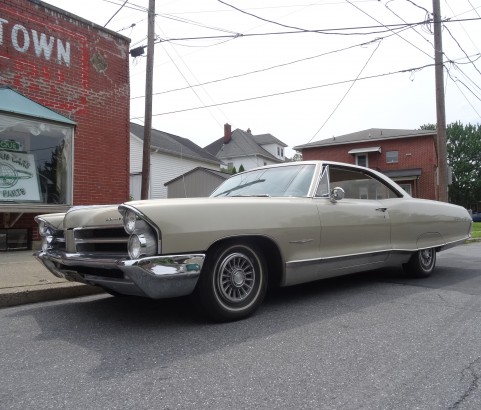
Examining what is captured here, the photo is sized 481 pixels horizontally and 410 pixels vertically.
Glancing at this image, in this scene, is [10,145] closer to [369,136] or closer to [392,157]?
[392,157]

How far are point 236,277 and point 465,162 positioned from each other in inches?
2136

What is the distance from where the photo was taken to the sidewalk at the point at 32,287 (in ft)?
14.8

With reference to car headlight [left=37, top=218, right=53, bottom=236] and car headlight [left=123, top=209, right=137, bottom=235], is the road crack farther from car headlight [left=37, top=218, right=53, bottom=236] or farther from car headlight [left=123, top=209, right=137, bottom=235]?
car headlight [left=37, top=218, right=53, bottom=236]

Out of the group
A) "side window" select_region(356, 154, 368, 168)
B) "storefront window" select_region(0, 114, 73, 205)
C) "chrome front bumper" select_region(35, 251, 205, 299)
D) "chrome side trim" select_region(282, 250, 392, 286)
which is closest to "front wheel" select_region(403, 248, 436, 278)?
"chrome side trim" select_region(282, 250, 392, 286)

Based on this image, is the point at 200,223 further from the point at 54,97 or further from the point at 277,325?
the point at 54,97

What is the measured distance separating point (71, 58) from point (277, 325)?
706 centimetres

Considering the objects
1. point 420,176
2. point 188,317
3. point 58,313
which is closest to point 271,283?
point 188,317

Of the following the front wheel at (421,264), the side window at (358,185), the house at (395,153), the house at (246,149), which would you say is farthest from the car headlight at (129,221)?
the house at (246,149)

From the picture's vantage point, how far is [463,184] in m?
51.0

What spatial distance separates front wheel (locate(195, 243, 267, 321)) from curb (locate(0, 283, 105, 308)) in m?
1.99

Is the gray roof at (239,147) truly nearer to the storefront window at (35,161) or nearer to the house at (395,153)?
the house at (395,153)

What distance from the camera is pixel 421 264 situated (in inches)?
231

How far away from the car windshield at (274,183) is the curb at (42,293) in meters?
1.86

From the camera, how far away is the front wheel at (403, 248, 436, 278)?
228 inches
